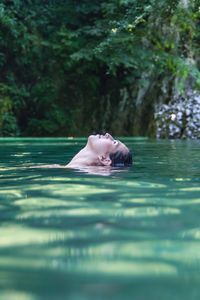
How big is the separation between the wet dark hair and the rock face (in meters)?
10.0

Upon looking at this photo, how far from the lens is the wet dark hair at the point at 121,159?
14.8 feet

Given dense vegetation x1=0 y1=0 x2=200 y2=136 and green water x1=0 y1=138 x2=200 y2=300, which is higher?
dense vegetation x1=0 y1=0 x2=200 y2=136

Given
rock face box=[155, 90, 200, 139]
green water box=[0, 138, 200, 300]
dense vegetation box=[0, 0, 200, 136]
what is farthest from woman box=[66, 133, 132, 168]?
rock face box=[155, 90, 200, 139]

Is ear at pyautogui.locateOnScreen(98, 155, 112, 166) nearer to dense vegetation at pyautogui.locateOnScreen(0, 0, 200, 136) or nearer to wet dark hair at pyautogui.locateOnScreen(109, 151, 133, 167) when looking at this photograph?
wet dark hair at pyautogui.locateOnScreen(109, 151, 133, 167)

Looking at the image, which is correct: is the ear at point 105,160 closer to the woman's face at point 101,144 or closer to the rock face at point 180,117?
the woman's face at point 101,144

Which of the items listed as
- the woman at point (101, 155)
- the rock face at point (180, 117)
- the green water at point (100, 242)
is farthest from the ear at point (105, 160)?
the rock face at point (180, 117)

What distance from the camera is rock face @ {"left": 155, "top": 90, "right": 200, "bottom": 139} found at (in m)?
14.5

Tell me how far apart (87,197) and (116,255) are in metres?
1.13

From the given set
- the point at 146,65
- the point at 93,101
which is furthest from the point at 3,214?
the point at 93,101

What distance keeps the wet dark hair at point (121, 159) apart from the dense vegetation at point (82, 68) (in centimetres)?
989

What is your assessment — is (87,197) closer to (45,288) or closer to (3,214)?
(3,214)

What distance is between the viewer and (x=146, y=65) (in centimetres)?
1502

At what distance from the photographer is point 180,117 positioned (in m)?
14.8

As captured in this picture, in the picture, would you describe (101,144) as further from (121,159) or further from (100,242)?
(100,242)
